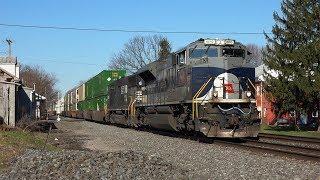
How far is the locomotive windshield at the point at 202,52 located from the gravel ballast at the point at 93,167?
8303 mm

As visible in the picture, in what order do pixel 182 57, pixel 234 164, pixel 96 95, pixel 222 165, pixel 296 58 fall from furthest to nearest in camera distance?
pixel 96 95 → pixel 296 58 → pixel 182 57 → pixel 234 164 → pixel 222 165

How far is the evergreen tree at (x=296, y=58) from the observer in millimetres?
31241

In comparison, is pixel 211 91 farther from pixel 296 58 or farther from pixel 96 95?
pixel 96 95

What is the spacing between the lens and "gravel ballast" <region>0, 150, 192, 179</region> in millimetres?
9906

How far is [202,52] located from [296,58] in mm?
14464

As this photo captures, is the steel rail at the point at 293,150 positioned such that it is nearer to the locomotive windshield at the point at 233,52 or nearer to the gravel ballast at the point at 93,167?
the locomotive windshield at the point at 233,52

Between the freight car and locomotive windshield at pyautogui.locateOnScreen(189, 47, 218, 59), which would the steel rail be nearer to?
locomotive windshield at pyautogui.locateOnScreen(189, 47, 218, 59)

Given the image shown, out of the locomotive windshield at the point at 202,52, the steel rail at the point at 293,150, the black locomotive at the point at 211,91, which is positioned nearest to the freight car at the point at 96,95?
the black locomotive at the point at 211,91

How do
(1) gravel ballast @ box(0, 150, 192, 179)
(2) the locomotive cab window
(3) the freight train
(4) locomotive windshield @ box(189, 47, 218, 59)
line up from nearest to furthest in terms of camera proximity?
(1) gravel ballast @ box(0, 150, 192, 179) → (3) the freight train → (4) locomotive windshield @ box(189, 47, 218, 59) → (2) the locomotive cab window

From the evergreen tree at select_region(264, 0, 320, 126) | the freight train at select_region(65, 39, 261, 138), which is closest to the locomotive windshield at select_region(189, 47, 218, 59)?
the freight train at select_region(65, 39, 261, 138)

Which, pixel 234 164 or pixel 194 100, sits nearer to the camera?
pixel 234 164

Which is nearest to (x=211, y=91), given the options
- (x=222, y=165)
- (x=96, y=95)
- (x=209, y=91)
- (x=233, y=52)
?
(x=209, y=91)

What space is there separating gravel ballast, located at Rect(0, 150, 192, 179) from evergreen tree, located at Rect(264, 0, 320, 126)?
71.1ft

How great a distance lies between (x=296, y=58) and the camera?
31.8 metres
